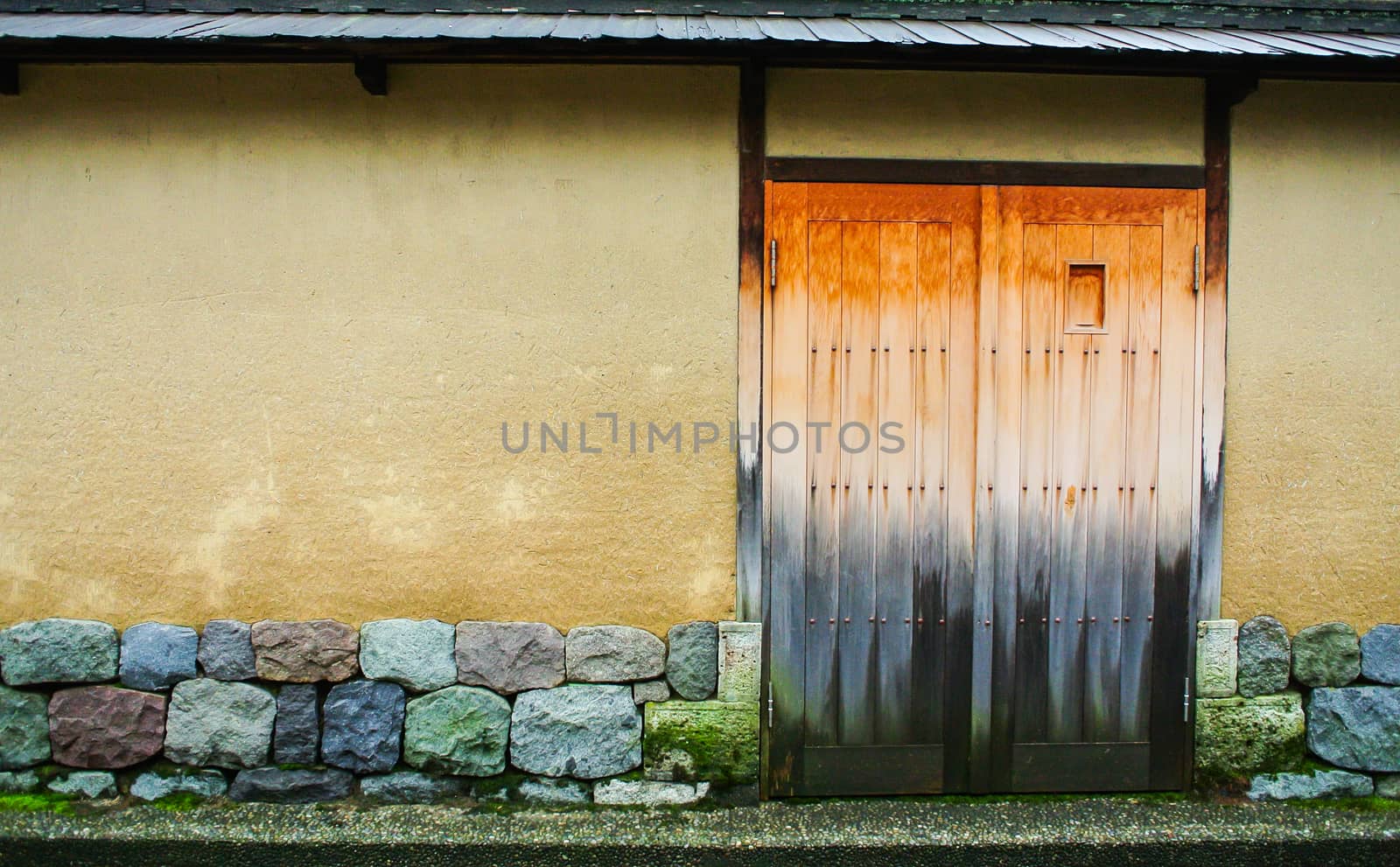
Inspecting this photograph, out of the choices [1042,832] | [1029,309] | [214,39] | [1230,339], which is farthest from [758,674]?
[214,39]

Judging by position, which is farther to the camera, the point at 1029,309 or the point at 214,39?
the point at 1029,309

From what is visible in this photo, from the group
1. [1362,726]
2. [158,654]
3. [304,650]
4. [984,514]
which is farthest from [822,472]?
[158,654]

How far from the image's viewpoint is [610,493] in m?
3.46

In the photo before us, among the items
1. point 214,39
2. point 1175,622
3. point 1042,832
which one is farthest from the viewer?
point 1175,622

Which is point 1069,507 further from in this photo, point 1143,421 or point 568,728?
point 568,728

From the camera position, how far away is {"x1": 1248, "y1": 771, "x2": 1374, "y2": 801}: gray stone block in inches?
138

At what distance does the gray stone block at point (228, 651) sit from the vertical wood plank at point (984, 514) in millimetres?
3012

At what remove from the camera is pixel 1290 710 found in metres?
3.51

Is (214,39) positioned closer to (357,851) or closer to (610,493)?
(610,493)

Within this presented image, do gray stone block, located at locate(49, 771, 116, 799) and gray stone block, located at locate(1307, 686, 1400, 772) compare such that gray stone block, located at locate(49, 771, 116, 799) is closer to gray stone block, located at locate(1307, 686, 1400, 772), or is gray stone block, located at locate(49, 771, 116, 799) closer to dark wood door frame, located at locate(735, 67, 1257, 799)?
dark wood door frame, located at locate(735, 67, 1257, 799)

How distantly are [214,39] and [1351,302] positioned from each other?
4.59 metres

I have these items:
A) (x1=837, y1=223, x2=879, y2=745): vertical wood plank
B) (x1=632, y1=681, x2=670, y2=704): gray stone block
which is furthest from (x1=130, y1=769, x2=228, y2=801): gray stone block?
(x1=837, y1=223, x2=879, y2=745): vertical wood plank

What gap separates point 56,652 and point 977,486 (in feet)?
12.7

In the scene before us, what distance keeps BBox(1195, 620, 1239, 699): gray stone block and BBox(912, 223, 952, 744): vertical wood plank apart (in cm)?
108
